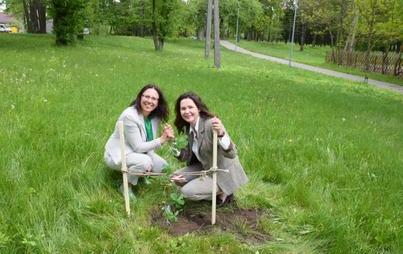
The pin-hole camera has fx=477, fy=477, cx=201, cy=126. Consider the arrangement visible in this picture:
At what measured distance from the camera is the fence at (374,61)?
30.4m

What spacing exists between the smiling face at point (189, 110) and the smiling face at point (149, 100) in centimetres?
36

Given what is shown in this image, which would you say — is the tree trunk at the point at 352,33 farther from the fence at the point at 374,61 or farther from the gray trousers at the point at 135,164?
the gray trousers at the point at 135,164

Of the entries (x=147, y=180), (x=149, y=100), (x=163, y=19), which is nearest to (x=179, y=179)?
(x=147, y=180)

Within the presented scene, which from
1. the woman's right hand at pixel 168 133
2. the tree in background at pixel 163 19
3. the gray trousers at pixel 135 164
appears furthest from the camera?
the tree in background at pixel 163 19

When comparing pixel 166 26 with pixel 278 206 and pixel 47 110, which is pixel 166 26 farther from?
pixel 278 206

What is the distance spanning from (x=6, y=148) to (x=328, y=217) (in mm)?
3290

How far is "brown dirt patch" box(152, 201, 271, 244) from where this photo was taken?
4094 millimetres

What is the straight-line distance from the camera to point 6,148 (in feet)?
16.2

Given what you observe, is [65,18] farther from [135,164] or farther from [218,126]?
[218,126]

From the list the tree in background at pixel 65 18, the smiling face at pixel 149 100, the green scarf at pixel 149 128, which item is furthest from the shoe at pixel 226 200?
the tree in background at pixel 65 18

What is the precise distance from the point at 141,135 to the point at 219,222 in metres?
1.14

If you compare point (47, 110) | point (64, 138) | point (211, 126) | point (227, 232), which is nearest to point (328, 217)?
point (227, 232)

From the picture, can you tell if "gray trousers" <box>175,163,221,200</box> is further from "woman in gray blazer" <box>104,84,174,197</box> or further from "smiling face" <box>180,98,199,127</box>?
"smiling face" <box>180,98,199,127</box>

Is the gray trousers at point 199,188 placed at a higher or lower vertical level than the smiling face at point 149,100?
lower
